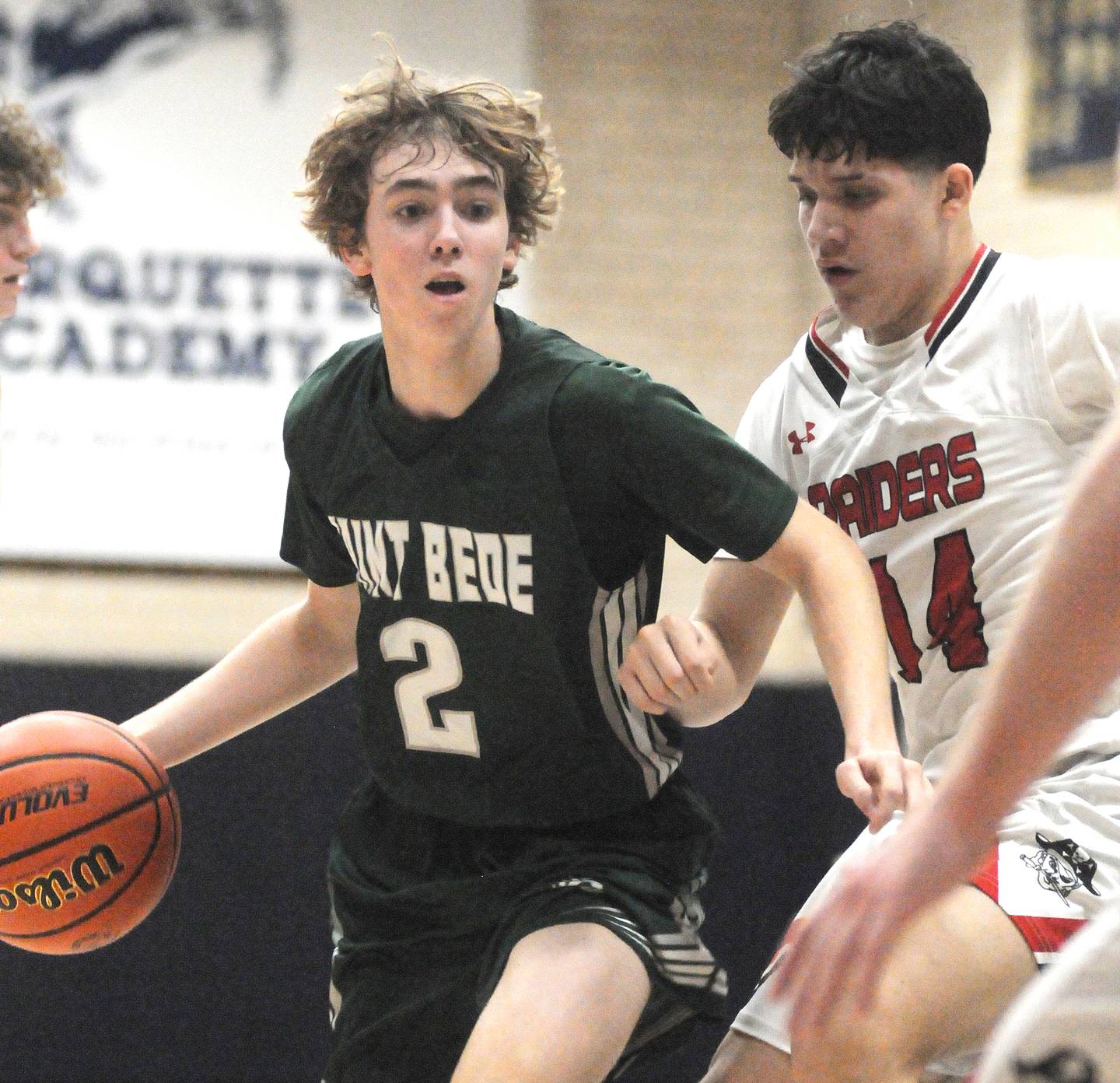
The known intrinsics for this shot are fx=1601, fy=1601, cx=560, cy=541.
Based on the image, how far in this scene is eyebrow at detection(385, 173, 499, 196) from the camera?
2.60 metres

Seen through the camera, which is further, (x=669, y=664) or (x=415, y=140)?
(x=415, y=140)

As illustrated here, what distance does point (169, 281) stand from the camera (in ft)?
18.4

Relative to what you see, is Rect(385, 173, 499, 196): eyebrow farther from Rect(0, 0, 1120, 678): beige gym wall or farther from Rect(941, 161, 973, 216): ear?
Rect(0, 0, 1120, 678): beige gym wall

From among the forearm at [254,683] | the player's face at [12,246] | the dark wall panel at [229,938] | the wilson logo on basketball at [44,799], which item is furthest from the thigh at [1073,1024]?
the dark wall panel at [229,938]

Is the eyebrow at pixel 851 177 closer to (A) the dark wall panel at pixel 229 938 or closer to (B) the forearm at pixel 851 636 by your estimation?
(B) the forearm at pixel 851 636

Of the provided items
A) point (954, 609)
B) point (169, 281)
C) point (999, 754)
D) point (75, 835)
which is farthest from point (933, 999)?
point (169, 281)

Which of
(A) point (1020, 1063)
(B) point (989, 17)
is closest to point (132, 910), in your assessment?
(A) point (1020, 1063)

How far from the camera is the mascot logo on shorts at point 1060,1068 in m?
1.07

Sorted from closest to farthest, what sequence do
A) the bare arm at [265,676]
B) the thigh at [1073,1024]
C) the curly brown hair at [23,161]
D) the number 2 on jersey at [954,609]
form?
the thigh at [1073,1024] < the number 2 on jersey at [954,609] < the bare arm at [265,676] < the curly brown hair at [23,161]

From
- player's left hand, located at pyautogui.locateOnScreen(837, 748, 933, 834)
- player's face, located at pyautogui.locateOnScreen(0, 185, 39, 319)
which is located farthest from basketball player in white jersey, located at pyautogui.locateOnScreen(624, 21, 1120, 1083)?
player's face, located at pyautogui.locateOnScreen(0, 185, 39, 319)

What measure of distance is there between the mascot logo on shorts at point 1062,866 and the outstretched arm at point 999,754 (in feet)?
3.49

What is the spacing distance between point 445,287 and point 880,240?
71 cm

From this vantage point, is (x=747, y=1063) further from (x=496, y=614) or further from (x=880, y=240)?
(x=880, y=240)

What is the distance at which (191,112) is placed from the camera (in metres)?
5.61
